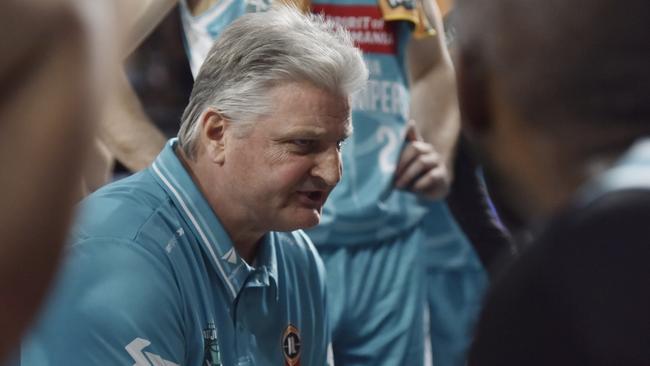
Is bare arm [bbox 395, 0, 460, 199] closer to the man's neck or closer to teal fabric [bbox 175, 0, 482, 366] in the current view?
teal fabric [bbox 175, 0, 482, 366]

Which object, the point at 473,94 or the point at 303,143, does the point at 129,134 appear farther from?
the point at 473,94

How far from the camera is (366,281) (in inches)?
131

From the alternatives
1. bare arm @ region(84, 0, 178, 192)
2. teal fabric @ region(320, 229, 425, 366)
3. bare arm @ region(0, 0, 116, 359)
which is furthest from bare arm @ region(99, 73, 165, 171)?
bare arm @ region(0, 0, 116, 359)

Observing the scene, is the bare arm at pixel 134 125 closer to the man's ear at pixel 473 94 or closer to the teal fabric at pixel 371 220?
the teal fabric at pixel 371 220

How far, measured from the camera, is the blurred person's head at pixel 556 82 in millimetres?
1078

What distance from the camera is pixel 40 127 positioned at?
0.87 meters

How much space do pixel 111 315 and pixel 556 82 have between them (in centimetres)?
114

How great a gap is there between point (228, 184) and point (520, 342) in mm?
1399

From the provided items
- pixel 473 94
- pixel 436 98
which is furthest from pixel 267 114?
pixel 473 94

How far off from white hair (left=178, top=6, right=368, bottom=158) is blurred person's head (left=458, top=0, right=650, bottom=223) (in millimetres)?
1305

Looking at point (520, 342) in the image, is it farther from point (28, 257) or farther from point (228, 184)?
point (228, 184)

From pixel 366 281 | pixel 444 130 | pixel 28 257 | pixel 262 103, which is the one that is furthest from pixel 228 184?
pixel 28 257

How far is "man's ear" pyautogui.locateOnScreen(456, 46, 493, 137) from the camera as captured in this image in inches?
45.8

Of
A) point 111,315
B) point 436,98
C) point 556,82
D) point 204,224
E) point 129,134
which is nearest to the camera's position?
point 556,82
